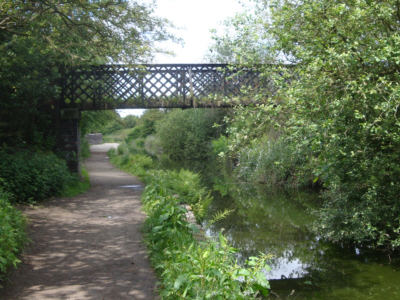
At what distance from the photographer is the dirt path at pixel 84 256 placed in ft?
16.3

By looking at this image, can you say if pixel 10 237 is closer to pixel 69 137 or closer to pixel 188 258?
pixel 188 258

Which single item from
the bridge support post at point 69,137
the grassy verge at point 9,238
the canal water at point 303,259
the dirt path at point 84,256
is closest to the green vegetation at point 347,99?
the canal water at point 303,259

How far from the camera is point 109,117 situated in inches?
867

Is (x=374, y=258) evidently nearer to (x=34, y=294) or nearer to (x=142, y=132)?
(x=34, y=294)

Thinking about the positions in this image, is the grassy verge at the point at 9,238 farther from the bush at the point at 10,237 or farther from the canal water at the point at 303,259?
the canal water at the point at 303,259

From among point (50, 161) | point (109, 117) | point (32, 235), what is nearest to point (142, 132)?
point (109, 117)

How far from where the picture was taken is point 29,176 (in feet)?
A: 33.2

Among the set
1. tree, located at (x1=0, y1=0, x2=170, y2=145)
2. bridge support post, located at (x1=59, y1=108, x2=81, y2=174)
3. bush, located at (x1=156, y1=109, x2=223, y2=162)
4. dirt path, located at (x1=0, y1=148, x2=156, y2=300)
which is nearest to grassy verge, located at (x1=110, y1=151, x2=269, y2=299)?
dirt path, located at (x1=0, y1=148, x2=156, y2=300)

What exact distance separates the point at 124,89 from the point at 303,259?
9.51 metres

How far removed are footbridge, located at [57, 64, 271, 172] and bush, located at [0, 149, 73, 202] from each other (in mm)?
3128

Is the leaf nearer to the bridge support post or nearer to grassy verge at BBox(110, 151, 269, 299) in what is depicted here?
grassy verge at BBox(110, 151, 269, 299)

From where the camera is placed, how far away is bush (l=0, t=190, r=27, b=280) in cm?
525

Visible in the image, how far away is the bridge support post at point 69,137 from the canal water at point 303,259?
5653mm

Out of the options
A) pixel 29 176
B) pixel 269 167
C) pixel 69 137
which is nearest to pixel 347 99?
pixel 29 176
